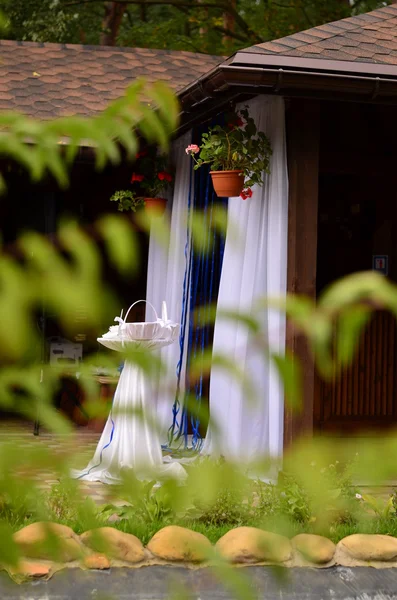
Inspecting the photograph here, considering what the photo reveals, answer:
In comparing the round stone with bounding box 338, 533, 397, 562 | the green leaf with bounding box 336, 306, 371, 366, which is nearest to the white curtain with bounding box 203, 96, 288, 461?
the round stone with bounding box 338, 533, 397, 562

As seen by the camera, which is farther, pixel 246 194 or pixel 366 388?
pixel 366 388

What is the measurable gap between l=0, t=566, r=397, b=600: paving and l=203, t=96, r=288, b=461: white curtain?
6.69 feet

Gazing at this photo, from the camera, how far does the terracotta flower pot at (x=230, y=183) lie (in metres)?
6.48

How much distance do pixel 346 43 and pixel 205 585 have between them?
3919 mm

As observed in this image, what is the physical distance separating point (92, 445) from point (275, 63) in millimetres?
3572

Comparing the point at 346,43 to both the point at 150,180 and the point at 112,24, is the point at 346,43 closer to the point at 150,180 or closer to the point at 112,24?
the point at 150,180

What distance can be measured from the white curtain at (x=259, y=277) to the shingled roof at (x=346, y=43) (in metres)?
0.39

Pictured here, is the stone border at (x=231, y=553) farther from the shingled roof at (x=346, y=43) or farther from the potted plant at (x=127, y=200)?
the potted plant at (x=127, y=200)

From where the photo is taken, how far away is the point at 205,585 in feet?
12.8

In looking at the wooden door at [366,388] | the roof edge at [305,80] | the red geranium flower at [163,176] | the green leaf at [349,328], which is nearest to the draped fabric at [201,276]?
→ the red geranium flower at [163,176]

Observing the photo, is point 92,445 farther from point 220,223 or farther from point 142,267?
point 220,223

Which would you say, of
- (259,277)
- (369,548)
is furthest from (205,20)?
(369,548)

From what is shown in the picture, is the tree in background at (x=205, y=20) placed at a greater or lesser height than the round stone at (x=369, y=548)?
greater

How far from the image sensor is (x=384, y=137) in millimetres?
7402
